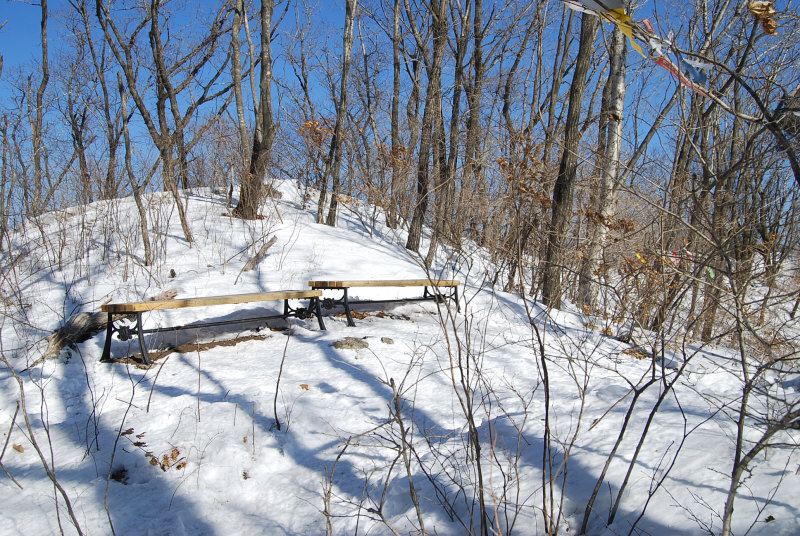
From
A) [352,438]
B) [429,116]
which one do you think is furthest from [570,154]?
[352,438]

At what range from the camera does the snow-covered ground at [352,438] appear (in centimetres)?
179

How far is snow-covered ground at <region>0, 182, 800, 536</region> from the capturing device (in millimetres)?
1787

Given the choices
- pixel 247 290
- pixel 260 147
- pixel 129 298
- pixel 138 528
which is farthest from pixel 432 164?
pixel 138 528

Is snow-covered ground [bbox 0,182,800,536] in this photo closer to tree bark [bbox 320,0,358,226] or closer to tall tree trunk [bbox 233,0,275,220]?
tall tree trunk [bbox 233,0,275,220]

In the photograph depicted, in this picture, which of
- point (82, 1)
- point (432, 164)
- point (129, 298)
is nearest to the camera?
point (129, 298)

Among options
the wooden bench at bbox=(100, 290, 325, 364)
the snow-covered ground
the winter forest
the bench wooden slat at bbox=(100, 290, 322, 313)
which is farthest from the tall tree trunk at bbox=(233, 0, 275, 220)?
the bench wooden slat at bbox=(100, 290, 322, 313)

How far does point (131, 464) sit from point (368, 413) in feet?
4.27

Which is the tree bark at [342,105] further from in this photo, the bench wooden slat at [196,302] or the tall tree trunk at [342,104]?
the bench wooden slat at [196,302]

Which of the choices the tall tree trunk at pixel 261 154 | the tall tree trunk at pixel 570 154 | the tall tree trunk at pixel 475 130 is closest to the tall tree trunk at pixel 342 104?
the tall tree trunk at pixel 261 154

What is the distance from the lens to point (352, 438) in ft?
7.23

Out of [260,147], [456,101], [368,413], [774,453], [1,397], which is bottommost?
[1,397]

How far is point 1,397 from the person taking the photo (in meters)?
3.11

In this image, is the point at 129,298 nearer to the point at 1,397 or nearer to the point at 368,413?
the point at 1,397

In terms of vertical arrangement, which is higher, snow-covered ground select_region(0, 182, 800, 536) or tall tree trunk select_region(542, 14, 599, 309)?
tall tree trunk select_region(542, 14, 599, 309)
